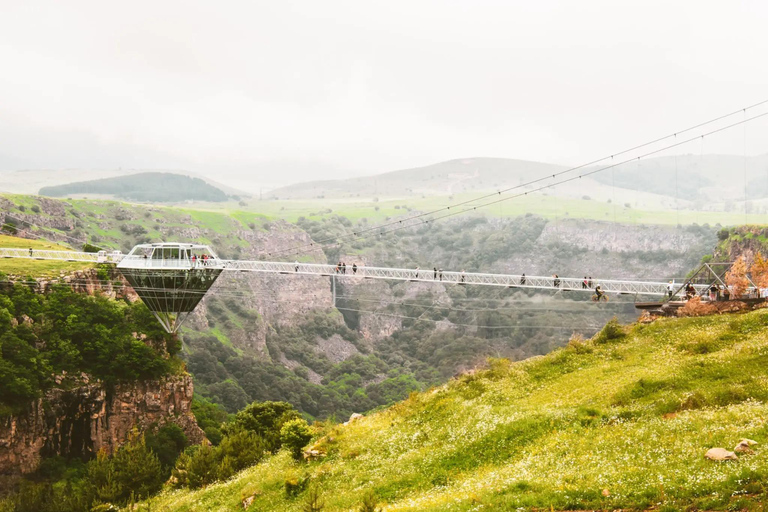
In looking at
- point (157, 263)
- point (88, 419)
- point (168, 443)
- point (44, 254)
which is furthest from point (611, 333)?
point (44, 254)

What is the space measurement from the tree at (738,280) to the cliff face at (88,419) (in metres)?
53.5

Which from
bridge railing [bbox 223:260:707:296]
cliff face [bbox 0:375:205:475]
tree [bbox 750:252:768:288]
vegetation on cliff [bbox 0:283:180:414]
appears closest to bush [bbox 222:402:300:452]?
bridge railing [bbox 223:260:707:296]

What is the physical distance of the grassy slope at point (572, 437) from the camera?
627 inches

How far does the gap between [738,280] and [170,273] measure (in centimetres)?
4432

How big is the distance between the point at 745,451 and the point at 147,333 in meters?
60.9

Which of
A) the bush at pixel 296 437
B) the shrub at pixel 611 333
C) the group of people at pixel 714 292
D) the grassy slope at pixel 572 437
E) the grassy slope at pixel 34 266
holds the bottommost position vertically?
the bush at pixel 296 437

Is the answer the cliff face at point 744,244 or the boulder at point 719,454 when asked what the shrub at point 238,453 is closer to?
the boulder at point 719,454

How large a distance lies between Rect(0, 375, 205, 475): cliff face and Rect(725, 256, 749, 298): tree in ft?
175

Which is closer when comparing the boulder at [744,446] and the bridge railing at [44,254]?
the boulder at [744,446]

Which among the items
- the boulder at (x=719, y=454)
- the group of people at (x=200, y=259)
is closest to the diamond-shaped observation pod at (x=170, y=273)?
the group of people at (x=200, y=259)

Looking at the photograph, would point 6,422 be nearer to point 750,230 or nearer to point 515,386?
point 515,386

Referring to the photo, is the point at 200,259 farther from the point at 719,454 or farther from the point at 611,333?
the point at 719,454

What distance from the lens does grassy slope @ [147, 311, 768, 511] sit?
15.9 meters

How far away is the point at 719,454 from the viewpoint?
15742 millimetres
